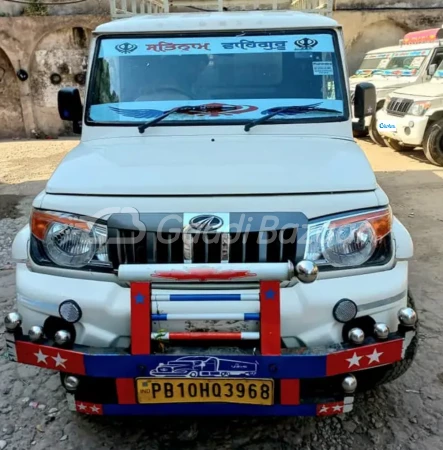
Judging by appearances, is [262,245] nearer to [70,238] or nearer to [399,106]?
[70,238]

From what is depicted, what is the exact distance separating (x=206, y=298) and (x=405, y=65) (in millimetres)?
10189

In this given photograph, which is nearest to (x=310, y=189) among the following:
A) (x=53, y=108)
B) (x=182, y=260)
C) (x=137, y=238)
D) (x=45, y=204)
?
(x=182, y=260)

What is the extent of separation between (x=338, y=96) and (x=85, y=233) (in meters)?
1.75

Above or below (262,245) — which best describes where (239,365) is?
below

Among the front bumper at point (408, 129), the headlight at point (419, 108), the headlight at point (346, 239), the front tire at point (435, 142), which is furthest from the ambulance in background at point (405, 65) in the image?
the headlight at point (346, 239)

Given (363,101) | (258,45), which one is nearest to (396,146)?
(363,101)

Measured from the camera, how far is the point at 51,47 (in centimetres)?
1438

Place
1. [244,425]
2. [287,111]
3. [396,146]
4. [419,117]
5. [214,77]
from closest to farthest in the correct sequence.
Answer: [244,425] < [287,111] < [214,77] < [419,117] < [396,146]

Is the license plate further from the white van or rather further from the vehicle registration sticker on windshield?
the vehicle registration sticker on windshield

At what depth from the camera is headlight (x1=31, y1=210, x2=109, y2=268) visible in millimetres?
2107

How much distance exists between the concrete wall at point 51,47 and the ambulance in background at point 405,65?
334 centimetres

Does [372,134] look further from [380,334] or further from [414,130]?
[380,334]

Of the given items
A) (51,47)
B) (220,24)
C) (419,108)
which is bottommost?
(419,108)

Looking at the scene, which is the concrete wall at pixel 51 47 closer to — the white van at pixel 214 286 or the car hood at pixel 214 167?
the car hood at pixel 214 167
